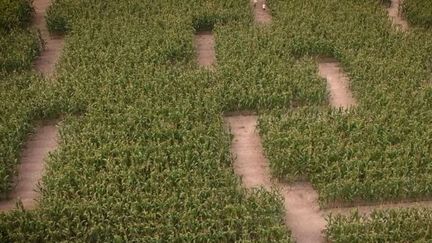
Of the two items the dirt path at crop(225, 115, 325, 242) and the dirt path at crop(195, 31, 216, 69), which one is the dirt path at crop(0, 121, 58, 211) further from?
the dirt path at crop(195, 31, 216, 69)

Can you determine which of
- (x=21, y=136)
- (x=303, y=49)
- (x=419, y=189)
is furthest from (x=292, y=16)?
(x=21, y=136)

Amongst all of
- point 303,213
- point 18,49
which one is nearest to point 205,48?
point 18,49

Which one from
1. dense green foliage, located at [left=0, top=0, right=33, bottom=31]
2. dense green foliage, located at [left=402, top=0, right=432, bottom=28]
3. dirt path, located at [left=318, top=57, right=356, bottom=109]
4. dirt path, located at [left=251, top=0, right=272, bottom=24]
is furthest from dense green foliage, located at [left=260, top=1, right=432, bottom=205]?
dense green foliage, located at [left=0, top=0, right=33, bottom=31]

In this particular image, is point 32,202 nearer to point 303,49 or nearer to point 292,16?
point 303,49

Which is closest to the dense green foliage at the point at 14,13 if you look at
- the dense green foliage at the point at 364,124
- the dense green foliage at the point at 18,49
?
the dense green foliage at the point at 18,49

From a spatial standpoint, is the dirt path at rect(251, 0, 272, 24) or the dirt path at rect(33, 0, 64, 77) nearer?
the dirt path at rect(33, 0, 64, 77)

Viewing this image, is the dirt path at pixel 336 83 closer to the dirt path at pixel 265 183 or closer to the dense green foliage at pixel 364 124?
the dense green foliage at pixel 364 124
